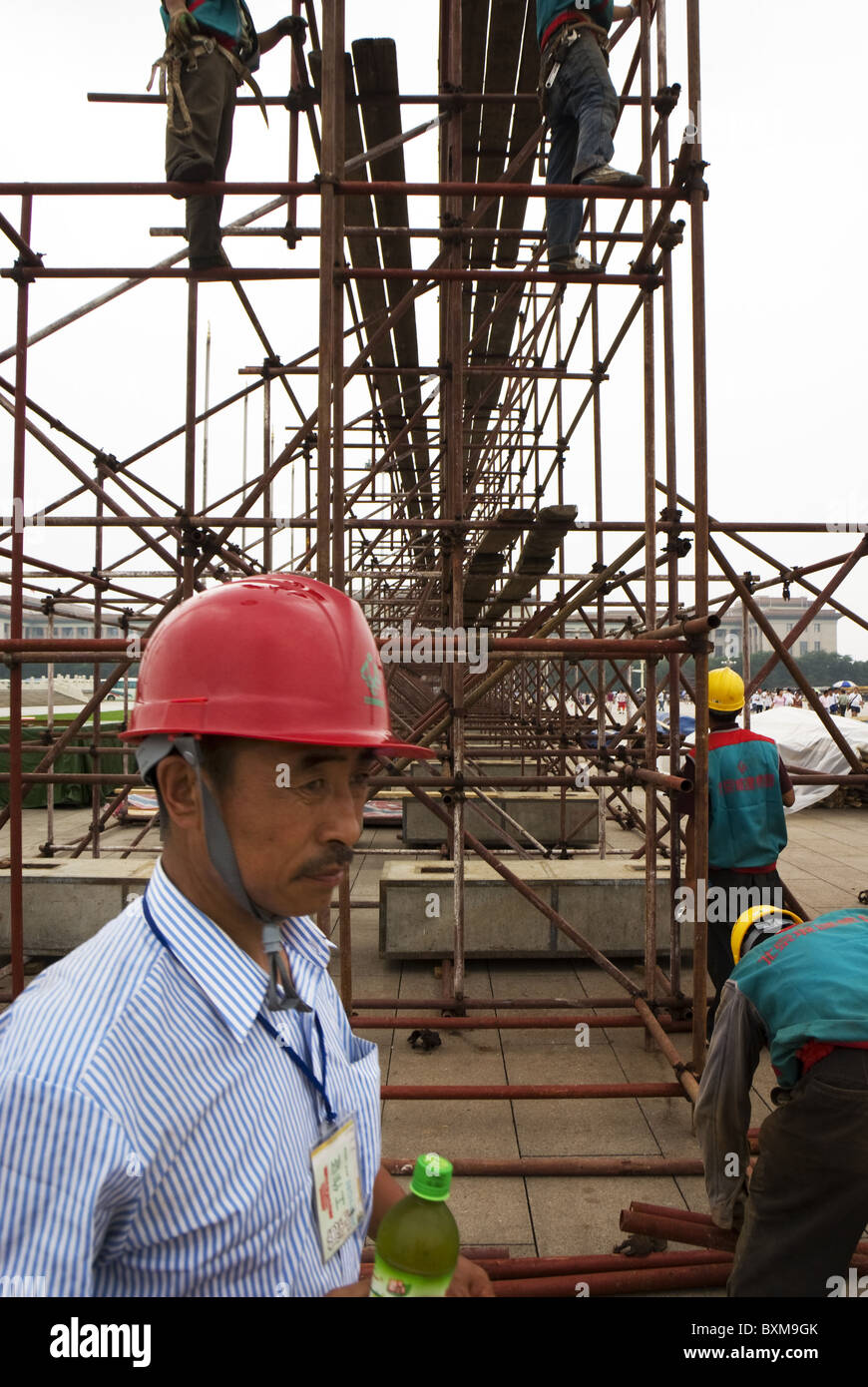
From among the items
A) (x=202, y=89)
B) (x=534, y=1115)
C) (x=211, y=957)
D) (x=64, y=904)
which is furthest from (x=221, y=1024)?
(x=64, y=904)

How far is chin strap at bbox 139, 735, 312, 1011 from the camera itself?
1.32 meters

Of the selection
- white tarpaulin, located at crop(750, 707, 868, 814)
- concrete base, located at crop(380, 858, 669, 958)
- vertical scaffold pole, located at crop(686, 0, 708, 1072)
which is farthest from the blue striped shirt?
white tarpaulin, located at crop(750, 707, 868, 814)

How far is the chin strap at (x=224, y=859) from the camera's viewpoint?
132 centimetres

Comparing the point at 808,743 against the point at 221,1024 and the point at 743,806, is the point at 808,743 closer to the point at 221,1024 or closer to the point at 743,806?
the point at 743,806

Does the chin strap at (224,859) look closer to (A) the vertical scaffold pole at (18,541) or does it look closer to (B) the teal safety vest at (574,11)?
(A) the vertical scaffold pole at (18,541)

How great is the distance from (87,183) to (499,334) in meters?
6.09

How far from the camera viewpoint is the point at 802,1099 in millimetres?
2553

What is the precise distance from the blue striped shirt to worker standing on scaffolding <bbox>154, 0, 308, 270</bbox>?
411cm

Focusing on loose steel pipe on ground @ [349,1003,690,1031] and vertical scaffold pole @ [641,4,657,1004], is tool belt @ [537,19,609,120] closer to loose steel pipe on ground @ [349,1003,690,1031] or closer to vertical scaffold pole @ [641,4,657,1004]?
vertical scaffold pole @ [641,4,657,1004]

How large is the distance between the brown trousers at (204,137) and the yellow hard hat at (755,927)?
4.00 metres

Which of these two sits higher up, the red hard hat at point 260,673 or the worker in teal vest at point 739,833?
the red hard hat at point 260,673

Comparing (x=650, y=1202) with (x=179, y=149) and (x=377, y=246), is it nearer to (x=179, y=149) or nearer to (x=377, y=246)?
(x=179, y=149)

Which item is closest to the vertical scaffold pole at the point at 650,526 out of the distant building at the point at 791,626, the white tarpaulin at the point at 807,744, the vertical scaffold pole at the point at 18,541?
the vertical scaffold pole at the point at 18,541
